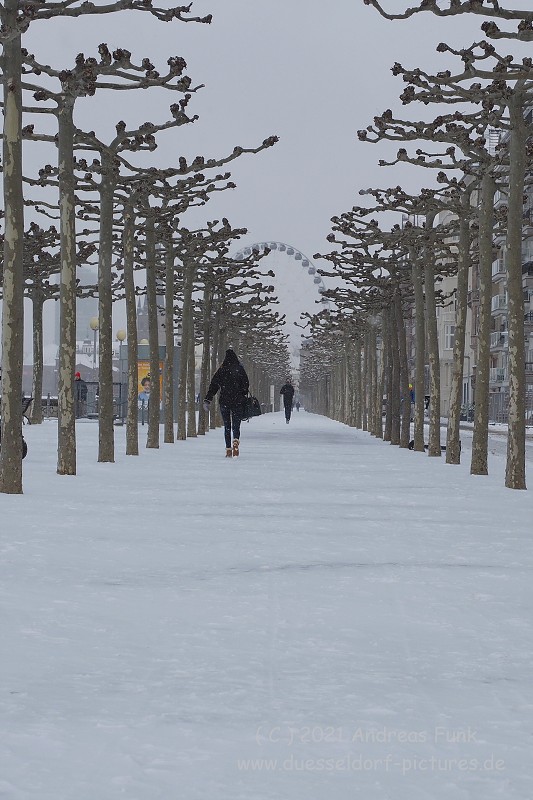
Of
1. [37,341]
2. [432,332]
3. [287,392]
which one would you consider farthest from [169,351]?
[287,392]

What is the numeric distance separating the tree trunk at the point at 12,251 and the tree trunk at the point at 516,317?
694 centimetres

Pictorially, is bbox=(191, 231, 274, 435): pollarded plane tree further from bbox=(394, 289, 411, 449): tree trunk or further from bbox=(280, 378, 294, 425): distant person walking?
bbox=(280, 378, 294, 425): distant person walking

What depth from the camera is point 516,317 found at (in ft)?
69.2

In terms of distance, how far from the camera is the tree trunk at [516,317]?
2069 centimetres

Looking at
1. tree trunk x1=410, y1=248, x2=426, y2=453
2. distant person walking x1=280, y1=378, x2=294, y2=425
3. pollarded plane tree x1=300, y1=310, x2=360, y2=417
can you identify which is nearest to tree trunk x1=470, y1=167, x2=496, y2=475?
tree trunk x1=410, y1=248, x2=426, y2=453

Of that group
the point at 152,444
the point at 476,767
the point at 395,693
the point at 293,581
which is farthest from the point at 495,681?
the point at 152,444

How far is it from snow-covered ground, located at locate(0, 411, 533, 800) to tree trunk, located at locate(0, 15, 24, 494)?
309cm

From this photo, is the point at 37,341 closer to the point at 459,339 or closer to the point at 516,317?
the point at 459,339

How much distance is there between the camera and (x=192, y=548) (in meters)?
11.1

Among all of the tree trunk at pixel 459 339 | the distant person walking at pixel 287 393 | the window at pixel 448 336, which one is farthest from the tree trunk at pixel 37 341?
the window at pixel 448 336

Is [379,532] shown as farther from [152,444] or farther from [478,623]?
[152,444]

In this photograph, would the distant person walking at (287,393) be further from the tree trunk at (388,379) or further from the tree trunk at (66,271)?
the tree trunk at (66,271)

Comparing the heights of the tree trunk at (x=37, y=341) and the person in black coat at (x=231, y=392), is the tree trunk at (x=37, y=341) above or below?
above

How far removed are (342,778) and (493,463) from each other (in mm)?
25972
